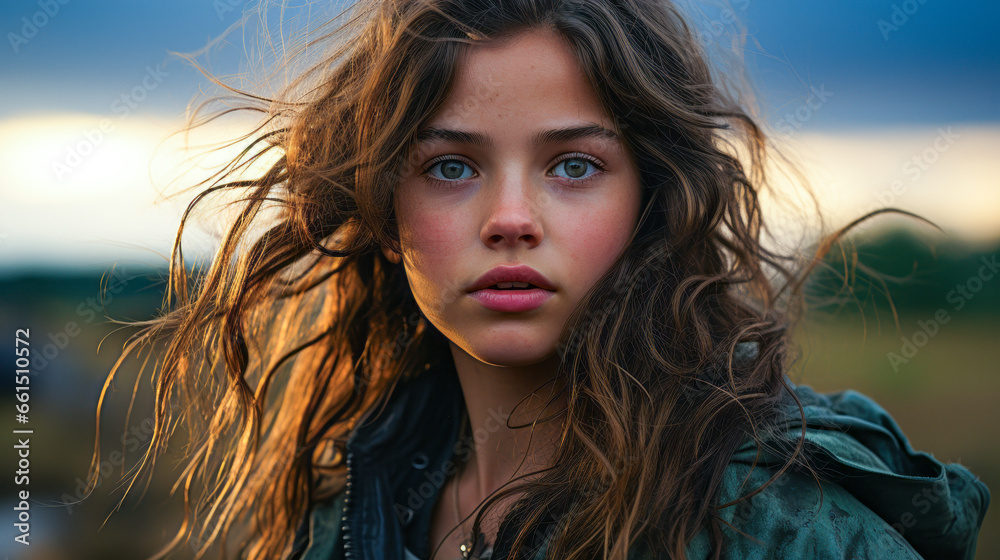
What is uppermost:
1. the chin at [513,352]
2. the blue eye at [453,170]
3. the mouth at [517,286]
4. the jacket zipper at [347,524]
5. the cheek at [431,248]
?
the blue eye at [453,170]

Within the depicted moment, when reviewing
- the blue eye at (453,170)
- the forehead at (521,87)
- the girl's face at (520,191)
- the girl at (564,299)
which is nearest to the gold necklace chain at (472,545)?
the girl at (564,299)

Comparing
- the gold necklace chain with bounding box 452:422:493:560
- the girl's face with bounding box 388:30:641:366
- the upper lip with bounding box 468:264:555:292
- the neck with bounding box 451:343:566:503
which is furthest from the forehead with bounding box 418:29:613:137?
the gold necklace chain with bounding box 452:422:493:560

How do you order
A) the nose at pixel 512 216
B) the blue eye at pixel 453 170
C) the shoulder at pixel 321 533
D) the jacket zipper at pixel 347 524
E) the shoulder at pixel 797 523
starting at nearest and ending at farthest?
1. the shoulder at pixel 797 523
2. the nose at pixel 512 216
3. the blue eye at pixel 453 170
4. the jacket zipper at pixel 347 524
5. the shoulder at pixel 321 533

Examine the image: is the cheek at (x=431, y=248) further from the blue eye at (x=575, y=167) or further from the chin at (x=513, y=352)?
the blue eye at (x=575, y=167)

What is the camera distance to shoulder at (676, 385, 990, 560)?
53.9 inches

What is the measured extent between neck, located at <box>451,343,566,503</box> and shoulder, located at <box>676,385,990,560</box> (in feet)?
1.48

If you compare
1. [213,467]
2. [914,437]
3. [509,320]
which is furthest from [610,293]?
[914,437]

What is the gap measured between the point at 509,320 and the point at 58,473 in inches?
123

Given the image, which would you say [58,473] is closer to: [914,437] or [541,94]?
[541,94]

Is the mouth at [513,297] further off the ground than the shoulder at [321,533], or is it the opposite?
the mouth at [513,297]

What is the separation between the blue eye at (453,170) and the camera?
1.60 m

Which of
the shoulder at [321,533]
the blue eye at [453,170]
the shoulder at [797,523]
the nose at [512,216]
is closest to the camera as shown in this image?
the shoulder at [797,523]

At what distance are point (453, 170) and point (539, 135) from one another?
220 mm

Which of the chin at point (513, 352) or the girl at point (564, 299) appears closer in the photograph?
the girl at point (564, 299)
